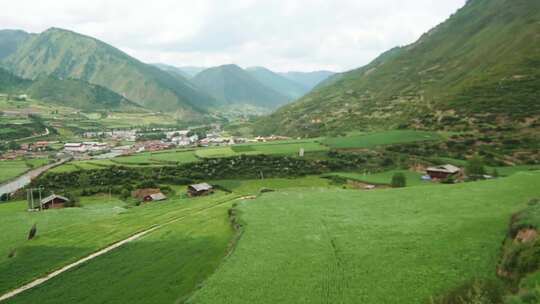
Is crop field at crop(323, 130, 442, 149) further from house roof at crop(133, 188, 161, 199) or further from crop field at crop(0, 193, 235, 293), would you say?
crop field at crop(0, 193, 235, 293)

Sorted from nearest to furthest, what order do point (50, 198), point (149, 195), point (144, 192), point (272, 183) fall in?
point (50, 198) < point (149, 195) < point (144, 192) < point (272, 183)

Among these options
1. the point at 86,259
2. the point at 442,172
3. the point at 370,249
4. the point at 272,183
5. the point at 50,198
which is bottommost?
the point at 50,198

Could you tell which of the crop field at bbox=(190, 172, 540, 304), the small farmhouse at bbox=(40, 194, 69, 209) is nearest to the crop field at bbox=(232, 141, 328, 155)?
the small farmhouse at bbox=(40, 194, 69, 209)

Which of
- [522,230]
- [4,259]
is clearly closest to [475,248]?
[522,230]

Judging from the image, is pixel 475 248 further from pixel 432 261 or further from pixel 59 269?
pixel 59 269

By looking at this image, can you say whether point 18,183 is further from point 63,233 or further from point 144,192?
point 63,233

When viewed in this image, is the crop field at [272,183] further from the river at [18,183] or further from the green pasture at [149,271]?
the river at [18,183]

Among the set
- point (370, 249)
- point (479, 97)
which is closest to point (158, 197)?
point (370, 249)

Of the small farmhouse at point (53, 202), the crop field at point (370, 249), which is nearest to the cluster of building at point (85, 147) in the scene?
the small farmhouse at point (53, 202)
